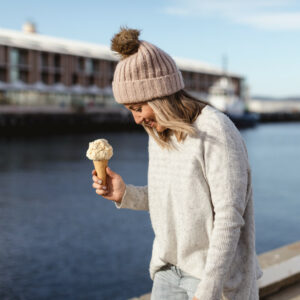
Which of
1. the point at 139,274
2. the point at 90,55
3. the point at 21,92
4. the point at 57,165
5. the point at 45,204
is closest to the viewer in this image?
the point at 139,274

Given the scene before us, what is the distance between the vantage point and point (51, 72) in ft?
176

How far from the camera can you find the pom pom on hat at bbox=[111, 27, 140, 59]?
5.35 feet

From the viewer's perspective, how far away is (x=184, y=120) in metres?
1.59

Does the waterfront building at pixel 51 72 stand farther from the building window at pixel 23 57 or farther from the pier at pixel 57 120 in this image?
the pier at pixel 57 120

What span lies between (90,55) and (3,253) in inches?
1970

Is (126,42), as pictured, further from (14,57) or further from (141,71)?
(14,57)

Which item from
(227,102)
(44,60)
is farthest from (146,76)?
(44,60)

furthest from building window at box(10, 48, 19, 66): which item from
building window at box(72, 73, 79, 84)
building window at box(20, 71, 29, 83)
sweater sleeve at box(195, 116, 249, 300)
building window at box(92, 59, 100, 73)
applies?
sweater sleeve at box(195, 116, 249, 300)

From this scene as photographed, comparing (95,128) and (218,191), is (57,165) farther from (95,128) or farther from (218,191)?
(95,128)

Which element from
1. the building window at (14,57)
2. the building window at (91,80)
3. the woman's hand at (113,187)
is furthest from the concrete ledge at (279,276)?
the building window at (91,80)

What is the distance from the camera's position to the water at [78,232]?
7840mm

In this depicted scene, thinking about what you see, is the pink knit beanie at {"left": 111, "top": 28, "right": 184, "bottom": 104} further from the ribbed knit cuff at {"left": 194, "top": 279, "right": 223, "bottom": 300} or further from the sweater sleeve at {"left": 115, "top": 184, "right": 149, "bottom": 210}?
the ribbed knit cuff at {"left": 194, "top": 279, "right": 223, "bottom": 300}

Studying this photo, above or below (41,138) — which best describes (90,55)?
above

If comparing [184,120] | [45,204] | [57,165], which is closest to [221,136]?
[184,120]
